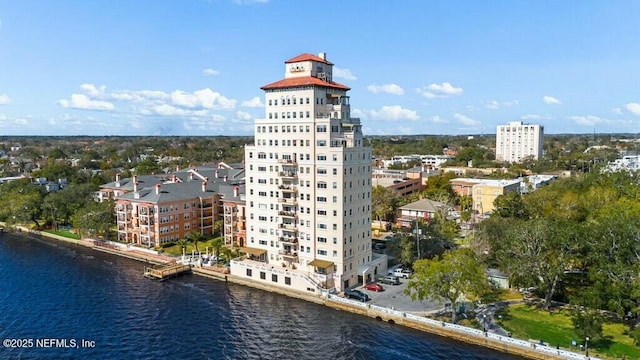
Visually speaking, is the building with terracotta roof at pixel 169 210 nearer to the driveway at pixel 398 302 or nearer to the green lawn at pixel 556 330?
the driveway at pixel 398 302

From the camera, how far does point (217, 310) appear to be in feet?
234

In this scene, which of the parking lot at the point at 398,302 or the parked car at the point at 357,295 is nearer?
the parking lot at the point at 398,302

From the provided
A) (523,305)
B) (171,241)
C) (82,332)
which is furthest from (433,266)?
(171,241)

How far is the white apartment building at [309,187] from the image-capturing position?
A: 75750mm

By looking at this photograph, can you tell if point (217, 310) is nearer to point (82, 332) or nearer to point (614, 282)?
point (82, 332)

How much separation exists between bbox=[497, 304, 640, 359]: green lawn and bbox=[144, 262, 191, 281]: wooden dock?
187 ft

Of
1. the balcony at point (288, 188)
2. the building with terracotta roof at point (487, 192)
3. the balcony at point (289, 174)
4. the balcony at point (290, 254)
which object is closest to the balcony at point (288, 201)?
the balcony at point (288, 188)

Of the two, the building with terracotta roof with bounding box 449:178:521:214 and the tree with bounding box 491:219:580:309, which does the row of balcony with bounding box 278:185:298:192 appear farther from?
the building with terracotta roof with bounding box 449:178:521:214

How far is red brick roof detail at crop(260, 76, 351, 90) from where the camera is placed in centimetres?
7738

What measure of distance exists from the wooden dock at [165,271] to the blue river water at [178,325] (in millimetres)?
1637

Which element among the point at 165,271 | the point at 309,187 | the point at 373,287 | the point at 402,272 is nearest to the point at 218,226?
the point at 165,271

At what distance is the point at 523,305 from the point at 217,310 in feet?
148

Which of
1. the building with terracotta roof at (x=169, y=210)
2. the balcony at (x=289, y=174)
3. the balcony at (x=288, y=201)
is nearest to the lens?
the balcony at (x=289, y=174)

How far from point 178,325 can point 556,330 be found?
50.1 metres
